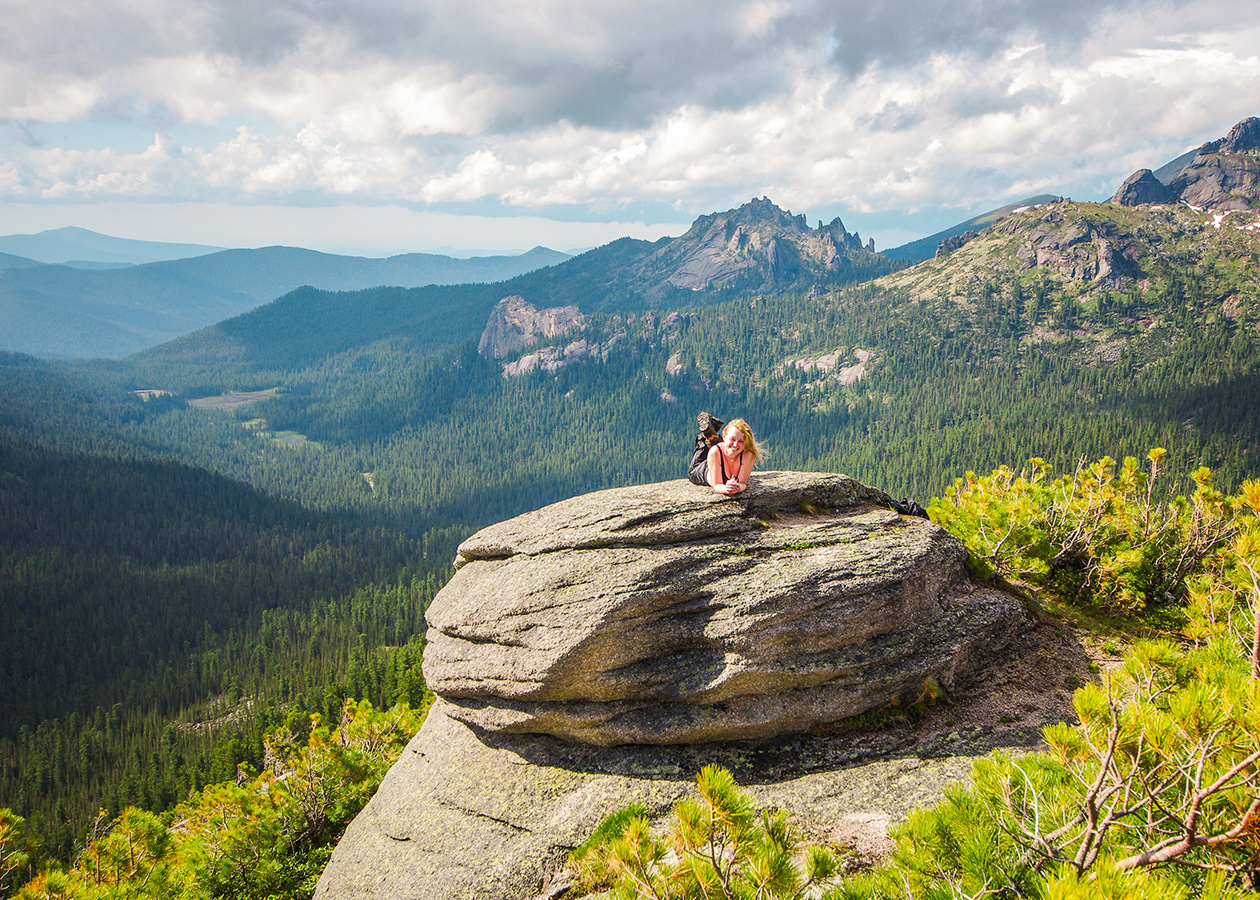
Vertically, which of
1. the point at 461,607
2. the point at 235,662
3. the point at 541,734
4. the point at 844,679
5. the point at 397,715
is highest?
the point at 461,607

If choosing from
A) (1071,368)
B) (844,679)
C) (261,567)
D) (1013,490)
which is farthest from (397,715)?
(1071,368)

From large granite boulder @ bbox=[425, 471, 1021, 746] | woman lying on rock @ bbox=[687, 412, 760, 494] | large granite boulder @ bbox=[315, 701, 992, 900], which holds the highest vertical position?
woman lying on rock @ bbox=[687, 412, 760, 494]

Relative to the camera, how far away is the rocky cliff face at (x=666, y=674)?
12563 mm

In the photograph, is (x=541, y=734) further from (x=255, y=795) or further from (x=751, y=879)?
(x=255, y=795)

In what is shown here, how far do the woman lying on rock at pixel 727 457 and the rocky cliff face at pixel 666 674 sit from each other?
77 centimetres

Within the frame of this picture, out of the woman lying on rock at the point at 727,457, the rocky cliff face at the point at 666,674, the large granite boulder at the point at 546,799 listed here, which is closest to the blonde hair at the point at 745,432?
the woman lying on rock at the point at 727,457

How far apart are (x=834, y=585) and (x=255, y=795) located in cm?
2066

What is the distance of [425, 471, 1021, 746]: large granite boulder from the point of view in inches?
512

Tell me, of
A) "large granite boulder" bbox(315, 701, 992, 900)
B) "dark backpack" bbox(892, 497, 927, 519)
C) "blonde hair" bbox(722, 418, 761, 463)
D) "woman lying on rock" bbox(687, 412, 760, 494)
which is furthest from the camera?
"dark backpack" bbox(892, 497, 927, 519)

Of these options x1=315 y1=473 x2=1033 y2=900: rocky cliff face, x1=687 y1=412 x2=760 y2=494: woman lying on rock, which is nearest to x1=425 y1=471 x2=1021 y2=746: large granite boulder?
x1=315 y1=473 x2=1033 y2=900: rocky cliff face

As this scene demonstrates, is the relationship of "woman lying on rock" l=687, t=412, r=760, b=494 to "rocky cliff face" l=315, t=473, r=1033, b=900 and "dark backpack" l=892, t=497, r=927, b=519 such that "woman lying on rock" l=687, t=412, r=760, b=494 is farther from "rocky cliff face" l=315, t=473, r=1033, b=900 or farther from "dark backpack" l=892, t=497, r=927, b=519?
"dark backpack" l=892, t=497, r=927, b=519

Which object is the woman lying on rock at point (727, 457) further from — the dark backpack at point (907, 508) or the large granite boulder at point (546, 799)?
the large granite boulder at point (546, 799)

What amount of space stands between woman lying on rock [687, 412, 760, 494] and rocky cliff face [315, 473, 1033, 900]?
2.53 ft

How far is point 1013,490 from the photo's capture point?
20188 mm
